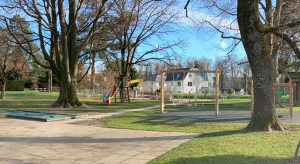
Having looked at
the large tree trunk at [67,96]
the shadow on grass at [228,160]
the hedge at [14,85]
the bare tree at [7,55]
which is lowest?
the shadow on grass at [228,160]

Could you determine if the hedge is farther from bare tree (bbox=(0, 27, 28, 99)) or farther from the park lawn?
the park lawn

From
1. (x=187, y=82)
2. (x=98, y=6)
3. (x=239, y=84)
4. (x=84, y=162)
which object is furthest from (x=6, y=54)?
(x=239, y=84)

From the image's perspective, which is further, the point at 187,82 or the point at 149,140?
the point at 187,82

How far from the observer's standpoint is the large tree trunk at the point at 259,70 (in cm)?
847

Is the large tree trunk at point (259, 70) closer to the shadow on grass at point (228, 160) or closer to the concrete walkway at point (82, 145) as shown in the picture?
the concrete walkway at point (82, 145)

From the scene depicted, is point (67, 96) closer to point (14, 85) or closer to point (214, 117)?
point (214, 117)

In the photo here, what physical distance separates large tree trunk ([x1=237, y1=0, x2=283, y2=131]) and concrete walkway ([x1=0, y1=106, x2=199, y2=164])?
2.45 meters

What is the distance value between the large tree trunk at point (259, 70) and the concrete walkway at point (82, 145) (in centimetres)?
245

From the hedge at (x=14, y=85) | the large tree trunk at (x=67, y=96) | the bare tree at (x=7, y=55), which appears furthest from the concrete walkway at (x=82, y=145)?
the hedge at (x=14, y=85)

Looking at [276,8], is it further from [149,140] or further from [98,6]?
[149,140]

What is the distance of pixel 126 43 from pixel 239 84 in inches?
2766

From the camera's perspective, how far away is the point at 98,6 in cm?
1892

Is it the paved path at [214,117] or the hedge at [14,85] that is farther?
the hedge at [14,85]

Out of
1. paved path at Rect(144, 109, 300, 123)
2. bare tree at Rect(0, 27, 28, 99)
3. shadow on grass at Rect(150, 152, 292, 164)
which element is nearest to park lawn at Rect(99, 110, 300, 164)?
shadow on grass at Rect(150, 152, 292, 164)
